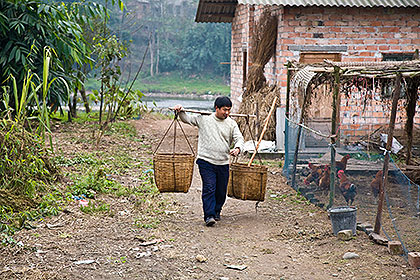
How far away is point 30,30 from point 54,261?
23.8 feet

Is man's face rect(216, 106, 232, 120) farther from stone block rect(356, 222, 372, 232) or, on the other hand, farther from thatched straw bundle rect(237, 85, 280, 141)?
thatched straw bundle rect(237, 85, 280, 141)

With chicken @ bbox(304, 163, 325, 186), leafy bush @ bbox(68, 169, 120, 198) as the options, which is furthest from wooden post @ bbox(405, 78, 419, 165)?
leafy bush @ bbox(68, 169, 120, 198)

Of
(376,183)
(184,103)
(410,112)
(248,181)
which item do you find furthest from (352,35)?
(184,103)

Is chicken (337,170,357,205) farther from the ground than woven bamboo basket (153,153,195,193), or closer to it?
closer to it

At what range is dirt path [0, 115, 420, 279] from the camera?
16.2ft

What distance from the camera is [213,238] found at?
6.03m

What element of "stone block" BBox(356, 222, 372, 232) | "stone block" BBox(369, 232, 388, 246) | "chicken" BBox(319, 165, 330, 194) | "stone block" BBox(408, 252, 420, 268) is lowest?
"stone block" BBox(356, 222, 372, 232)

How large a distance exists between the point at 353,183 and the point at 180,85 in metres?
34.3

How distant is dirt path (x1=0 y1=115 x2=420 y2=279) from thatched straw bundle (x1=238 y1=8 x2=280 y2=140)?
434cm

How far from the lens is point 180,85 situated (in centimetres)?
4075

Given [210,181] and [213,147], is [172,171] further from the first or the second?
[213,147]

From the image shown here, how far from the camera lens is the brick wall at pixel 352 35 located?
11617 mm

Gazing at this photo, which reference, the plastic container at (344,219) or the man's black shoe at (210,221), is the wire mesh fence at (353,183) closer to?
the plastic container at (344,219)

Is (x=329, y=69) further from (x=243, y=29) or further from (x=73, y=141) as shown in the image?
(x=243, y=29)
